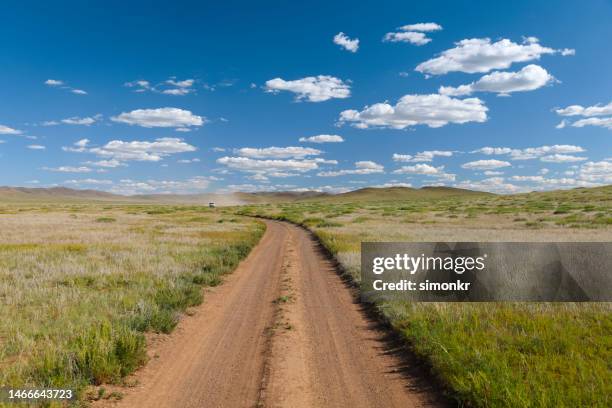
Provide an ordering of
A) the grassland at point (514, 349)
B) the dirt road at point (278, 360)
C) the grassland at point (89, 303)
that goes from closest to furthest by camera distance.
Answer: the grassland at point (514, 349), the dirt road at point (278, 360), the grassland at point (89, 303)

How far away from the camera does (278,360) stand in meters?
8.02

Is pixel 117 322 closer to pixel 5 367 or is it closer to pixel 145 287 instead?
pixel 5 367

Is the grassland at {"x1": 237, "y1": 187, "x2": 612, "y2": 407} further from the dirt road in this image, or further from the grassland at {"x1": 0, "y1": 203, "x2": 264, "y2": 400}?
the grassland at {"x1": 0, "y1": 203, "x2": 264, "y2": 400}

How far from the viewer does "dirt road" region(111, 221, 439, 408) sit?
6.67 m

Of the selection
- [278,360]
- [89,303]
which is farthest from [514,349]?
[89,303]

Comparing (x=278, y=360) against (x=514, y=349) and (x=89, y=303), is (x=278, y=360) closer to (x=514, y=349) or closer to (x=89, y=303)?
(x=514, y=349)

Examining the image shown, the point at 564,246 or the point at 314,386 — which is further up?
the point at 564,246

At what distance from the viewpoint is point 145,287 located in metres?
13.8

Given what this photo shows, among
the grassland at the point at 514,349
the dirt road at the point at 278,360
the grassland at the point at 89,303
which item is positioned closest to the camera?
the grassland at the point at 514,349

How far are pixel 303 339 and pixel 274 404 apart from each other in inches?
115

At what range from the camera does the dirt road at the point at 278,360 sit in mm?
6672

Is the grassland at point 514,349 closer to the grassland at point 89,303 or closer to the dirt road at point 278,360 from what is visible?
the dirt road at point 278,360

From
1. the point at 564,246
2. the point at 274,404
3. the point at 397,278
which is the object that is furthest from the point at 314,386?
the point at 564,246

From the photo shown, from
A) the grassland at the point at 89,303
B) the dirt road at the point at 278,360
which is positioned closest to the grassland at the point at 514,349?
the dirt road at the point at 278,360
